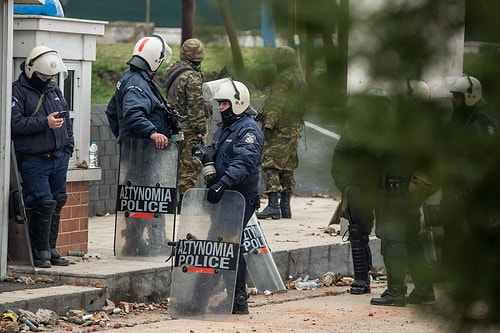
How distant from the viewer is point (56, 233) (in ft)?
31.7

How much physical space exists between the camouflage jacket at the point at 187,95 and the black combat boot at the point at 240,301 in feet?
14.4

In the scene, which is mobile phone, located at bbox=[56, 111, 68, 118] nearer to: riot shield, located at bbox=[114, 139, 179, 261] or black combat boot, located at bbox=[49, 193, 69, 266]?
black combat boot, located at bbox=[49, 193, 69, 266]

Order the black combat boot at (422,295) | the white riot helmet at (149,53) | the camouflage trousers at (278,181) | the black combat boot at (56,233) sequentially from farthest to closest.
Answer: the camouflage trousers at (278,181) < the white riot helmet at (149,53) < the black combat boot at (56,233) < the black combat boot at (422,295)

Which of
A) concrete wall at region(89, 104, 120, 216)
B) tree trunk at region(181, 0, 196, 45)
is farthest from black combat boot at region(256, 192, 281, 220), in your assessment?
tree trunk at region(181, 0, 196, 45)

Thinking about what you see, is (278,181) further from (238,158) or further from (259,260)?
(238,158)

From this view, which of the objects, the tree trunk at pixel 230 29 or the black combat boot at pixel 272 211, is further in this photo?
the black combat boot at pixel 272 211

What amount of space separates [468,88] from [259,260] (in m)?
8.39

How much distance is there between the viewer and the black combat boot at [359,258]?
34.1 feet

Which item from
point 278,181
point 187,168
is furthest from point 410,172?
point 278,181

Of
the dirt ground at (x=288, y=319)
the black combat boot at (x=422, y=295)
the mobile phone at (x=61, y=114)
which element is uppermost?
the mobile phone at (x=61, y=114)

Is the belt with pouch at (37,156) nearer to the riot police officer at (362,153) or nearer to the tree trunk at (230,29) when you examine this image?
the riot police officer at (362,153)

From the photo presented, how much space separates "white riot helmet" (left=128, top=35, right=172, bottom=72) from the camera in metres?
10.2

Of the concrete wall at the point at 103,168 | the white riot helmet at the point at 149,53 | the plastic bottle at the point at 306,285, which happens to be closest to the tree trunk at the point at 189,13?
the white riot helmet at the point at 149,53

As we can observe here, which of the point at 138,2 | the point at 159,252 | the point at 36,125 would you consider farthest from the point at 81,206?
the point at 138,2
